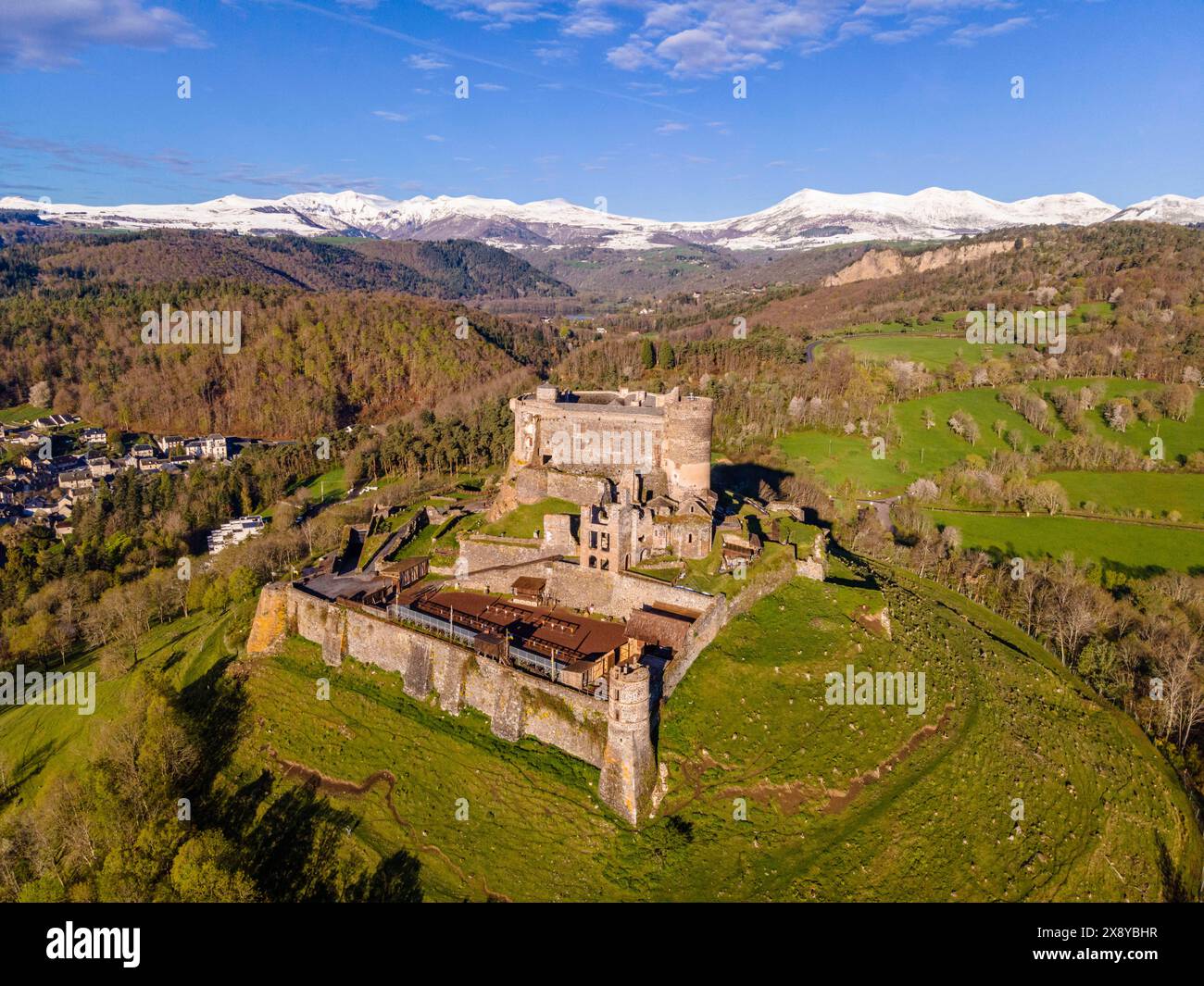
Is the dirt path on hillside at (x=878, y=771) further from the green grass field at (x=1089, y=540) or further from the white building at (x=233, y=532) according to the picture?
the white building at (x=233, y=532)

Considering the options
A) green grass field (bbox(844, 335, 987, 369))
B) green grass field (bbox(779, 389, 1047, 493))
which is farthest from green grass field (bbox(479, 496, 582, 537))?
green grass field (bbox(844, 335, 987, 369))

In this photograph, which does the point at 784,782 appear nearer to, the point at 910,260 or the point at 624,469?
the point at 624,469

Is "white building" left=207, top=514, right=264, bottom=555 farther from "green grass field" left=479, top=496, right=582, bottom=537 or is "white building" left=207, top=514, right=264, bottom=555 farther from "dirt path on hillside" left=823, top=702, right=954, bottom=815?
"dirt path on hillside" left=823, top=702, right=954, bottom=815

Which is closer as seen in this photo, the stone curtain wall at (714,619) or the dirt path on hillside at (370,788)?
the dirt path on hillside at (370,788)

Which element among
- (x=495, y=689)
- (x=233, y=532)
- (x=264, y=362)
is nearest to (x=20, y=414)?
(x=264, y=362)

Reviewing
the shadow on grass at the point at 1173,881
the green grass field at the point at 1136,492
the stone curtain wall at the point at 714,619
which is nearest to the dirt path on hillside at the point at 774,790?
the stone curtain wall at the point at 714,619

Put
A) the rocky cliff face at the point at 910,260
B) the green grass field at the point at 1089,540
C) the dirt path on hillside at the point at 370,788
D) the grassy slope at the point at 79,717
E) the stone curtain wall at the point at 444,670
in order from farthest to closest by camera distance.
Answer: the rocky cliff face at the point at 910,260 < the green grass field at the point at 1089,540 < the grassy slope at the point at 79,717 < the stone curtain wall at the point at 444,670 < the dirt path on hillside at the point at 370,788

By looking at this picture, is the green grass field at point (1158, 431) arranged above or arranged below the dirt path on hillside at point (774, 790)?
above

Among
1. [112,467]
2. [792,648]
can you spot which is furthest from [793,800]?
[112,467]
